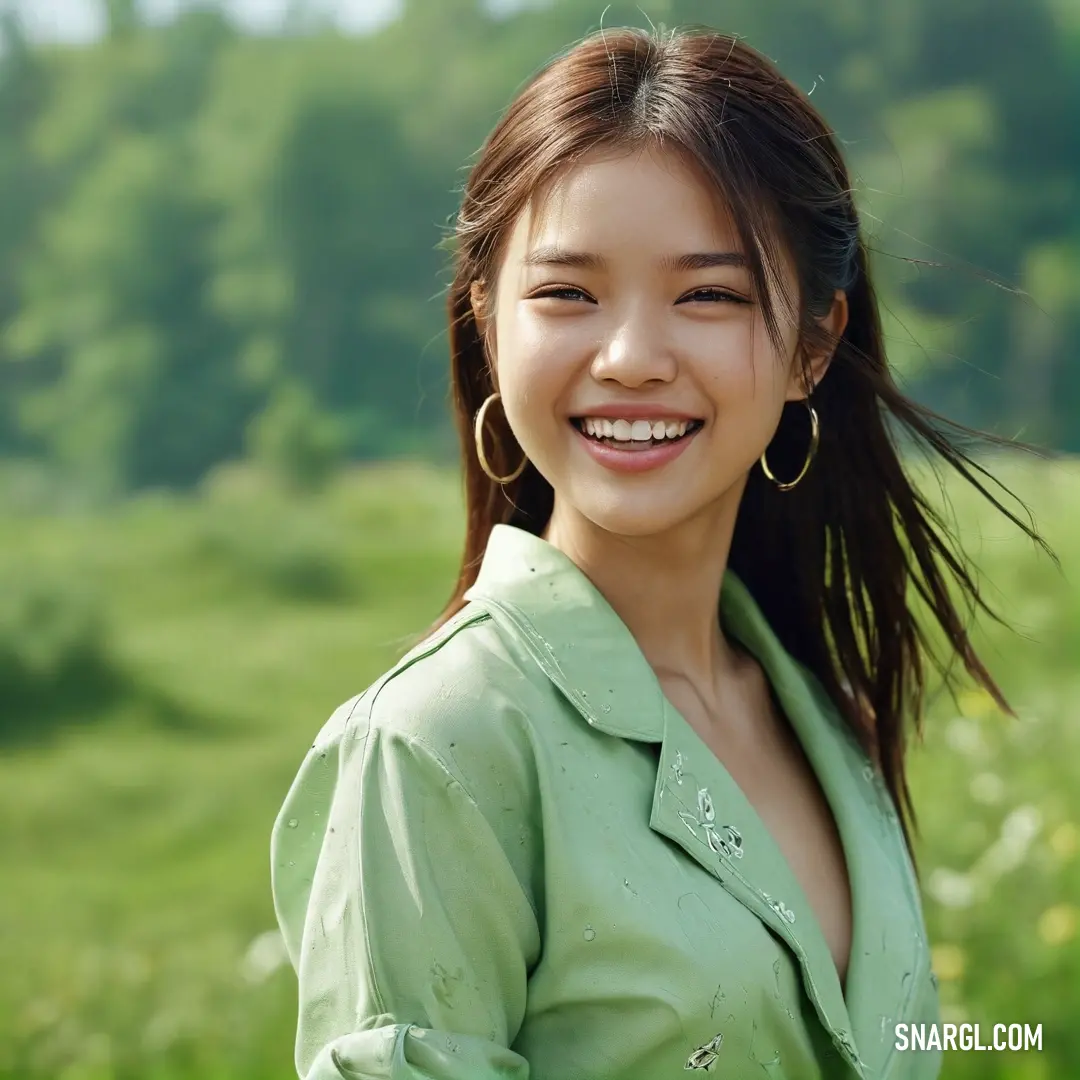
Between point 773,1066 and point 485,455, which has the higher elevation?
point 485,455

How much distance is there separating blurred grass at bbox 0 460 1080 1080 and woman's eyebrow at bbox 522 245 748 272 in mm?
1681

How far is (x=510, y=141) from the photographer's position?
1354 millimetres

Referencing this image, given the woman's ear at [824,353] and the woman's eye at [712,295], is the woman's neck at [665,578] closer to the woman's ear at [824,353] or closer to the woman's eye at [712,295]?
the woman's ear at [824,353]

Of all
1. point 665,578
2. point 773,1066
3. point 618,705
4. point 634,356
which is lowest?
point 773,1066

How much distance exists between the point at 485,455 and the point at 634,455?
0.29m

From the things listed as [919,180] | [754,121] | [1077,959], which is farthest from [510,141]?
[919,180]

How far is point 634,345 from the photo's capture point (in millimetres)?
1234

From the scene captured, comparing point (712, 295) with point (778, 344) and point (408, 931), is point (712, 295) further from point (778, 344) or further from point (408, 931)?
point (408, 931)

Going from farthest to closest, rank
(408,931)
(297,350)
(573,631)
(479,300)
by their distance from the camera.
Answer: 1. (297,350)
2. (479,300)
3. (573,631)
4. (408,931)

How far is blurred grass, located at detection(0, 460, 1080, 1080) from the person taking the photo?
300cm

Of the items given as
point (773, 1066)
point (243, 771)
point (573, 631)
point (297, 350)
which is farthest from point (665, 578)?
point (297, 350)

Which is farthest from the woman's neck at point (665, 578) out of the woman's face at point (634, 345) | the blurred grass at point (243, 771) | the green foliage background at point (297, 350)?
the green foliage background at point (297, 350)

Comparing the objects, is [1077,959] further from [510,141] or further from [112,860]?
[510,141]

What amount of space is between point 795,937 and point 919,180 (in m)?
2.70
